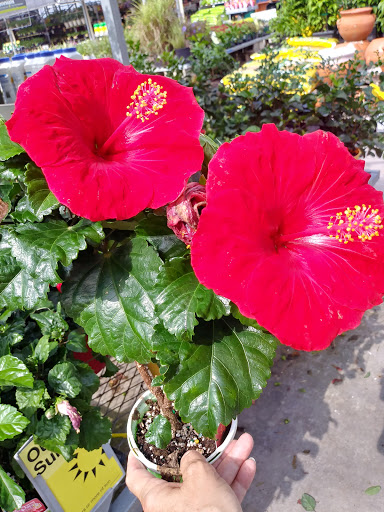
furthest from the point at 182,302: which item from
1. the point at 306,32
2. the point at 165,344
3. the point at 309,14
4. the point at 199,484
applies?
the point at 309,14

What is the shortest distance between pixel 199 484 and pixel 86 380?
47 cm

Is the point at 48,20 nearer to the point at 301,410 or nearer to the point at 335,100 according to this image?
the point at 335,100

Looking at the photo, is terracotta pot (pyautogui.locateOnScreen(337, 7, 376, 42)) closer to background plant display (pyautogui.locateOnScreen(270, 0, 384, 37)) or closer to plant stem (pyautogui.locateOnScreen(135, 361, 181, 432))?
background plant display (pyautogui.locateOnScreen(270, 0, 384, 37))

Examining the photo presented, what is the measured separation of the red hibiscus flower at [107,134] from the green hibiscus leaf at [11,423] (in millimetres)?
637

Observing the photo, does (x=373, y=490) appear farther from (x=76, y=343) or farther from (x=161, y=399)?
(x=76, y=343)

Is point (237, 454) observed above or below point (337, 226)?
below

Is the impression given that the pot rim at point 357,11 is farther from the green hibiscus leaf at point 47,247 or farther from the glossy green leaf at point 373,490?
the green hibiscus leaf at point 47,247

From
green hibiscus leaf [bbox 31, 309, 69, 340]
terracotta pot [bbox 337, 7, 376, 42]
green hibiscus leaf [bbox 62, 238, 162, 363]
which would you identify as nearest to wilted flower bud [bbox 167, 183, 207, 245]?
green hibiscus leaf [bbox 62, 238, 162, 363]

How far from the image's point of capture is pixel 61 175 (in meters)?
0.53

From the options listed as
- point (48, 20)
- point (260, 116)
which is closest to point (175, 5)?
point (48, 20)

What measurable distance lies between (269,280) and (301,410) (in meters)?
1.53

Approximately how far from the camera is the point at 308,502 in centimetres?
155

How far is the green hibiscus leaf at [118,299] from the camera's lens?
0.68 metres

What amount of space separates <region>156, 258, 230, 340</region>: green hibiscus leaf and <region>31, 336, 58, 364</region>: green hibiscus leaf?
637mm
